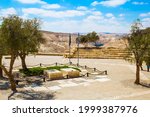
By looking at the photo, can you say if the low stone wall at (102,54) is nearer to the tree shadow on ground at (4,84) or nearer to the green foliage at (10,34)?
the tree shadow on ground at (4,84)

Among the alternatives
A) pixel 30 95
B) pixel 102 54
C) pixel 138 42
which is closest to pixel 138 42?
pixel 138 42

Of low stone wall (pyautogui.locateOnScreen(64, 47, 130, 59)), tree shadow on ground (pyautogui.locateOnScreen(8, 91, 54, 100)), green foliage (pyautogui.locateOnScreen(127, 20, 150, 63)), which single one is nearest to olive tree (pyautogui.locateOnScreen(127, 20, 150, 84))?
green foliage (pyautogui.locateOnScreen(127, 20, 150, 63))

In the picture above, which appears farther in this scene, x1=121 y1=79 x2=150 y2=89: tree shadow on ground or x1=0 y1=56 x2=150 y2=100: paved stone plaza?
x1=121 y1=79 x2=150 y2=89: tree shadow on ground

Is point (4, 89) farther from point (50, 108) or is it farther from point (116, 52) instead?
point (116, 52)

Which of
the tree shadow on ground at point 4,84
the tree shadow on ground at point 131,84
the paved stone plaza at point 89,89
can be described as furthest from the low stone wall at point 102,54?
the tree shadow on ground at point 4,84

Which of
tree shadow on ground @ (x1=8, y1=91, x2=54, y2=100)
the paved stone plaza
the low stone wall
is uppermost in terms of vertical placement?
the low stone wall

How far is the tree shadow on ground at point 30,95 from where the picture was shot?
2027 centimetres

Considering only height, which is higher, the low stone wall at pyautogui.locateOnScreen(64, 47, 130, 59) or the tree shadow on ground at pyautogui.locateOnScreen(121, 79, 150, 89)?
the low stone wall at pyautogui.locateOnScreen(64, 47, 130, 59)

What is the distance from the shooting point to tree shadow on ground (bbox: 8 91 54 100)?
2027cm

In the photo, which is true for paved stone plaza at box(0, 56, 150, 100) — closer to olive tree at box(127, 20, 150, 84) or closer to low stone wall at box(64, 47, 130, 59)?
olive tree at box(127, 20, 150, 84)

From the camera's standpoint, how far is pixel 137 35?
25.0 metres

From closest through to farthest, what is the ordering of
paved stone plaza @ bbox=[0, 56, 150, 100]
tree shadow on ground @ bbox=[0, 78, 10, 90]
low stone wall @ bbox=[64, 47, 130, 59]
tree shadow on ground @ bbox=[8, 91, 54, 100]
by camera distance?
tree shadow on ground @ bbox=[8, 91, 54, 100]
paved stone plaza @ bbox=[0, 56, 150, 100]
tree shadow on ground @ bbox=[0, 78, 10, 90]
low stone wall @ bbox=[64, 47, 130, 59]

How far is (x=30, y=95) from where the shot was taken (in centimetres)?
2109

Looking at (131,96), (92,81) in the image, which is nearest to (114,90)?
(131,96)
